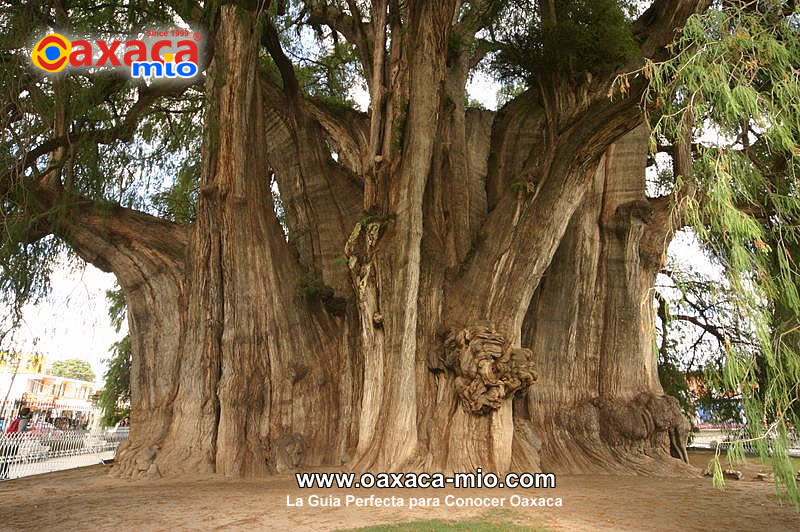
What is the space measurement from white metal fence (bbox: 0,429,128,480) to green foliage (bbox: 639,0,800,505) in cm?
867

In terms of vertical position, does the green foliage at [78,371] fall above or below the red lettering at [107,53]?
below

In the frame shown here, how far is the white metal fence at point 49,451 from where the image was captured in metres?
7.63

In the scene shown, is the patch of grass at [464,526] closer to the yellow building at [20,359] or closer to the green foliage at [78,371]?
the yellow building at [20,359]

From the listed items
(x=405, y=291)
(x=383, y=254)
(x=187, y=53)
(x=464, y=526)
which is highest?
(x=187, y=53)

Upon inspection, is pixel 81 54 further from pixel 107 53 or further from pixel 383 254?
pixel 383 254

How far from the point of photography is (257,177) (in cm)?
737

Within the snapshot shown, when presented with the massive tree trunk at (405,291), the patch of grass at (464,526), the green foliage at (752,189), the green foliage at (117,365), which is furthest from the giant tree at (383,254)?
the green foliage at (117,365)

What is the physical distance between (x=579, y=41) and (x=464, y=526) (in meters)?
5.47

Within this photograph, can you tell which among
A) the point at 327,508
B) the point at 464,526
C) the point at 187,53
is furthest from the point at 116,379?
the point at 464,526

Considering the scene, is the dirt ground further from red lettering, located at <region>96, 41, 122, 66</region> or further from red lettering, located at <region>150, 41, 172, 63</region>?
red lettering, located at <region>150, 41, 172, 63</region>

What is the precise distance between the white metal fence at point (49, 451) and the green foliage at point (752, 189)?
8671mm

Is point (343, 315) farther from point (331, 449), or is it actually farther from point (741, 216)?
point (741, 216)

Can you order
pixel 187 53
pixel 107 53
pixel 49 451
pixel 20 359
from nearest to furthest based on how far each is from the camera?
pixel 107 53, pixel 187 53, pixel 20 359, pixel 49 451

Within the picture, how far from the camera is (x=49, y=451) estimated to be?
900cm
